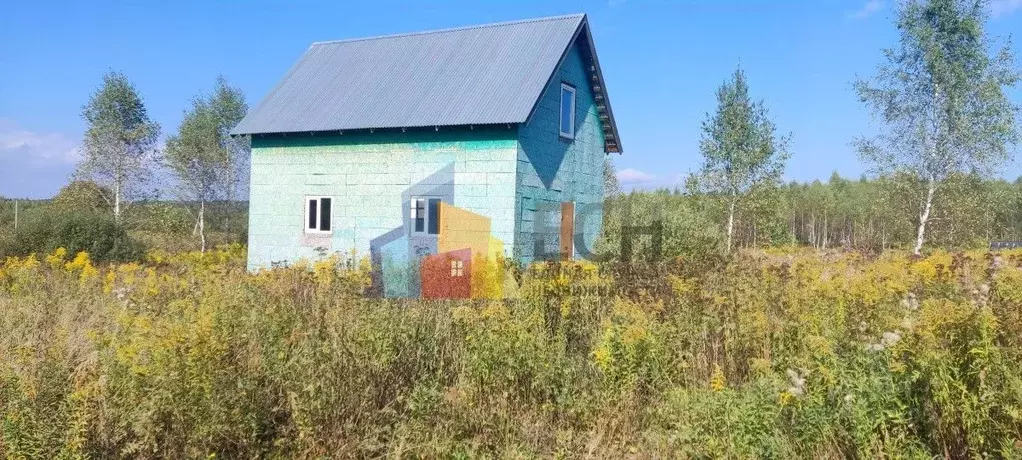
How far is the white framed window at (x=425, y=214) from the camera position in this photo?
14875mm

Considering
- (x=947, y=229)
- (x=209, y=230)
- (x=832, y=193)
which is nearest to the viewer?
(x=947, y=229)

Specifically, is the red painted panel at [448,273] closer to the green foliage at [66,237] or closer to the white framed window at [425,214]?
the white framed window at [425,214]

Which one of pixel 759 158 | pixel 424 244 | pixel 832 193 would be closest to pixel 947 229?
pixel 759 158

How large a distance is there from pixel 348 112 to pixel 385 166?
189cm

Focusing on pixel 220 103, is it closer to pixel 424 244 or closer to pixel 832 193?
pixel 424 244

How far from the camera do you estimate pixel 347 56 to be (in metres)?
18.5

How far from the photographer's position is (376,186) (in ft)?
51.1

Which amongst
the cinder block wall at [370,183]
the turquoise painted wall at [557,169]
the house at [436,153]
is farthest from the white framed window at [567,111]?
the cinder block wall at [370,183]

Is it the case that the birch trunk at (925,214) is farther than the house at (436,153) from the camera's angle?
Yes

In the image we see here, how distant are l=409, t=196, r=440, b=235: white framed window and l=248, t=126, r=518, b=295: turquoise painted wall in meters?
0.15

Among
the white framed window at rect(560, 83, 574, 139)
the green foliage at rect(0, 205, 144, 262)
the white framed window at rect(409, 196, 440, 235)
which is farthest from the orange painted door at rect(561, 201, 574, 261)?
the green foliage at rect(0, 205, 144, 262)

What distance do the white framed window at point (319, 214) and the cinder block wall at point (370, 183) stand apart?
0.49ft

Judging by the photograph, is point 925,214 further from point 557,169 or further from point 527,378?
point 527,378

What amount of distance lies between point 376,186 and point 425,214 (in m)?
1.59
